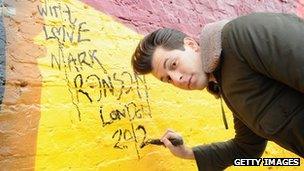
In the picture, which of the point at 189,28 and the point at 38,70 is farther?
the point at 189,28

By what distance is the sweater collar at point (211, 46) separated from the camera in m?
1.86

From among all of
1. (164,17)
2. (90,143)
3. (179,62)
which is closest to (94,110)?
(90,143)

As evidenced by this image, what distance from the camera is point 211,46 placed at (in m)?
1.88

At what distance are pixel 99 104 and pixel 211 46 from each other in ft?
2.70

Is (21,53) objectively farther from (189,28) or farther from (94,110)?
(189,28)

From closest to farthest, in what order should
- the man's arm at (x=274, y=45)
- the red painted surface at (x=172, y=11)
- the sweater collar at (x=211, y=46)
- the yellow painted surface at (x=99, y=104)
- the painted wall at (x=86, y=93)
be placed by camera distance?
the man's arm at (x=274, y=45)
the sweater collar at (x=211, y=46)
the painted wall at (x=86, y=93)
the yellow painted surface at (x=99, y=104)
the red painted surface at (x=172, y=11)

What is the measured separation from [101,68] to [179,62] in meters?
0.64

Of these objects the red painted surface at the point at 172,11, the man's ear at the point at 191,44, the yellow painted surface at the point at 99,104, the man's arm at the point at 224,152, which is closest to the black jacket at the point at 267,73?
the man's ear at the point at 191,44

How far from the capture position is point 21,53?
86.0 inches

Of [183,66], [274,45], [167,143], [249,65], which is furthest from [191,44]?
[167,143]

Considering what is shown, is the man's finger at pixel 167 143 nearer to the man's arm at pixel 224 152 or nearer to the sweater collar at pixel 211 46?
the man's arm at pixel 224 152

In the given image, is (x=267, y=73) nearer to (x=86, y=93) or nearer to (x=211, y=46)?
(x=211, y=46)

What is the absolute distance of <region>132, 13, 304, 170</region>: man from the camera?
1.70m

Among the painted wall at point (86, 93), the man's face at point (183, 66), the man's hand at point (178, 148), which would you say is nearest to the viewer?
the man's face at point (183, 66)
